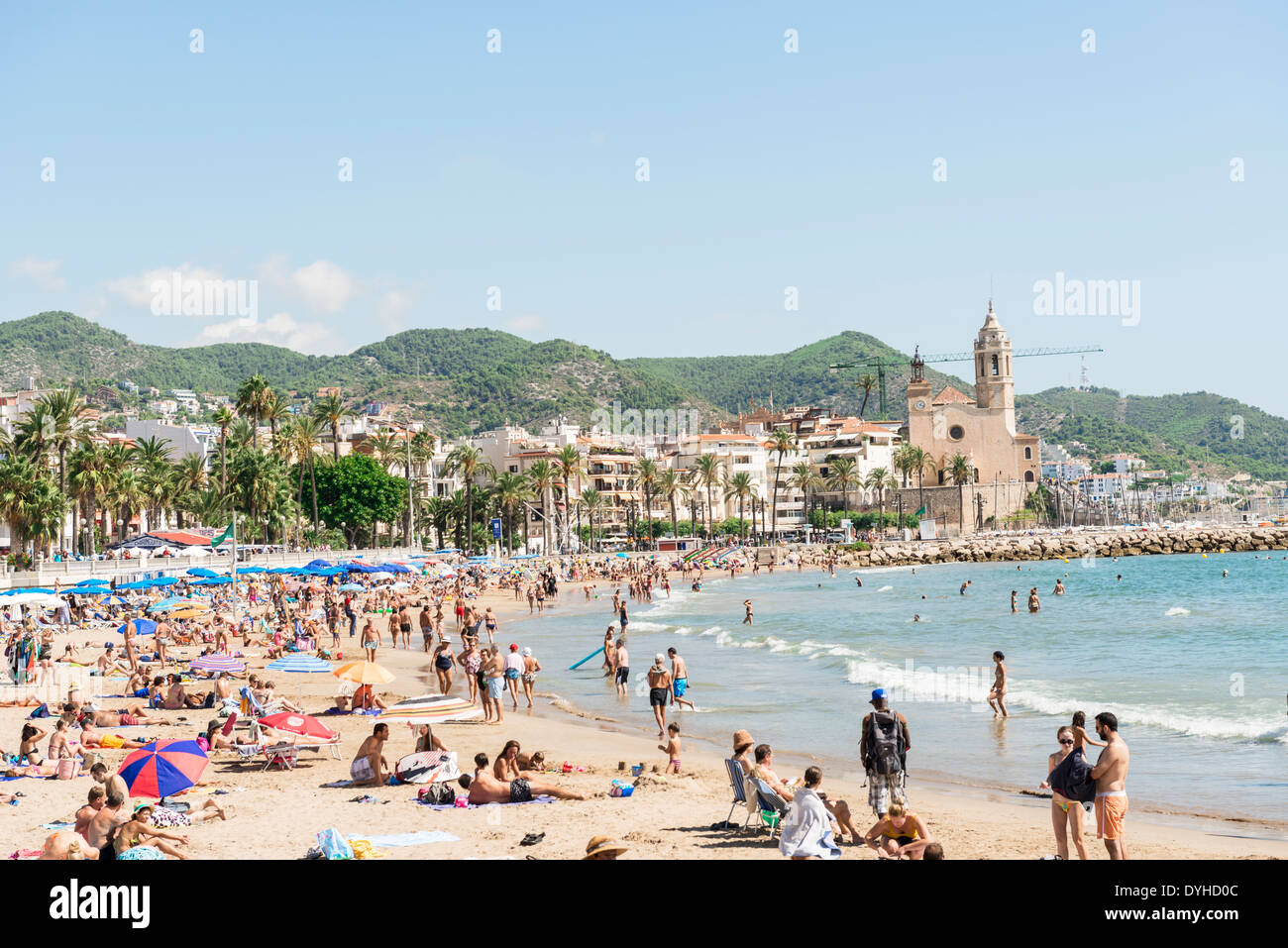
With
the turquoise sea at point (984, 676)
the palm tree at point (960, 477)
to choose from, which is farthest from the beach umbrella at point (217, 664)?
the palm tree at point (960, 477)

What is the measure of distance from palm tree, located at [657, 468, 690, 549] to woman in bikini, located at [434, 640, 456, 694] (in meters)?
81.3

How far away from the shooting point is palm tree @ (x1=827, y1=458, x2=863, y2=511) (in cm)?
12275

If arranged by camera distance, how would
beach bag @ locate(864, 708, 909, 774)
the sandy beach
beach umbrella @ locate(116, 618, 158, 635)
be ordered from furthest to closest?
1. beach umbrella @ locate(116, 618, 158, 635)
2. beach bag @ locate(864, 708, 909, 774)
3. the sandy beach

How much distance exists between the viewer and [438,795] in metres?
12.2

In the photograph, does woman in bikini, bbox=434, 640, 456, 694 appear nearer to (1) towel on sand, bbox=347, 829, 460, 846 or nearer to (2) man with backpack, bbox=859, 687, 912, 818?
(1) towel on sand, bbox=347, 829, 460, 846

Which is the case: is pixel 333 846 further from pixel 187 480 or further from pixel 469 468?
pixel 469 468

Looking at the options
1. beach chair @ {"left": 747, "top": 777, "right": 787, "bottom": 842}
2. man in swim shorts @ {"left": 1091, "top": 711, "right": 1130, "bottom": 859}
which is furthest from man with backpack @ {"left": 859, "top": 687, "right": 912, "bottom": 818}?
man in swim shorts @ {"left": 1091, "top": 711, "right": 1130, "bottom": 859}

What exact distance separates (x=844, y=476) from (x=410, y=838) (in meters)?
115

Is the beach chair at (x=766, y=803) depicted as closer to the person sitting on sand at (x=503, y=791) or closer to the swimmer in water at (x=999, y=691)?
the person sitting on sand at (x=503, y=791)

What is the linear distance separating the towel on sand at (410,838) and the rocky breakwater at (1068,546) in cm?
8386

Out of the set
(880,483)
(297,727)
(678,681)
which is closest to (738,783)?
(297,727)

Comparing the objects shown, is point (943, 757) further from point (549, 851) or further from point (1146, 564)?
point (1146, 564)
